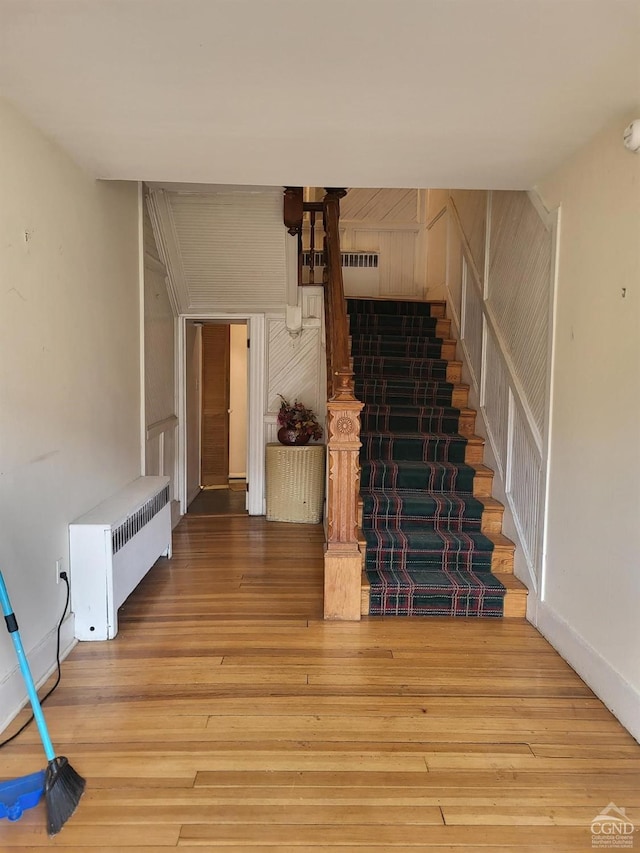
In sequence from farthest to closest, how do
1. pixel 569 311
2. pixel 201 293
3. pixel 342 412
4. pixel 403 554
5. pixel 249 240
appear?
1. pixel 201 293
2. pixel 249 240
3. pixel 403 554
4. pixel 342 412
5. pixel 569 311

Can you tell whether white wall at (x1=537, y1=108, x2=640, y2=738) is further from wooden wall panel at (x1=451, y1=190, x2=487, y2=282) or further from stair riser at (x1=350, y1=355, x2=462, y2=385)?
stair riser at (x1=350, y1=355, x2=462, y2=385)

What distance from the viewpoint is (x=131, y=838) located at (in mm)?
1543

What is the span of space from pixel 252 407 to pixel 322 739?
11.5 ft

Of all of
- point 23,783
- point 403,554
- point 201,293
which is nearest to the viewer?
point 23,783

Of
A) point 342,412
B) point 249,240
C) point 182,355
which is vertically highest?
point 249,240

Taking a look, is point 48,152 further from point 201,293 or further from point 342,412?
point 201,293

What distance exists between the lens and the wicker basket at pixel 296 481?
15.7 feet

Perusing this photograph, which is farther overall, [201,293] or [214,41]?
[201,293]

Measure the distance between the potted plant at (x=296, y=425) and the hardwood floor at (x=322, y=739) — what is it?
2029mm

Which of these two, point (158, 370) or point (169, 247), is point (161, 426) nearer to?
point (158, 370)

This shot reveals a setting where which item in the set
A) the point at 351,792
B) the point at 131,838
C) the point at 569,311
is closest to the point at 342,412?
the point at 569,311

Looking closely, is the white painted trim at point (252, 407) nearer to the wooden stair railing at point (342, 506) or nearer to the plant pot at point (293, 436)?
the plant pot at point (293, 436)

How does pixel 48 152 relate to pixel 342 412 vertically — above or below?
above

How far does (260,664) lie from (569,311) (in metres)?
2.24
